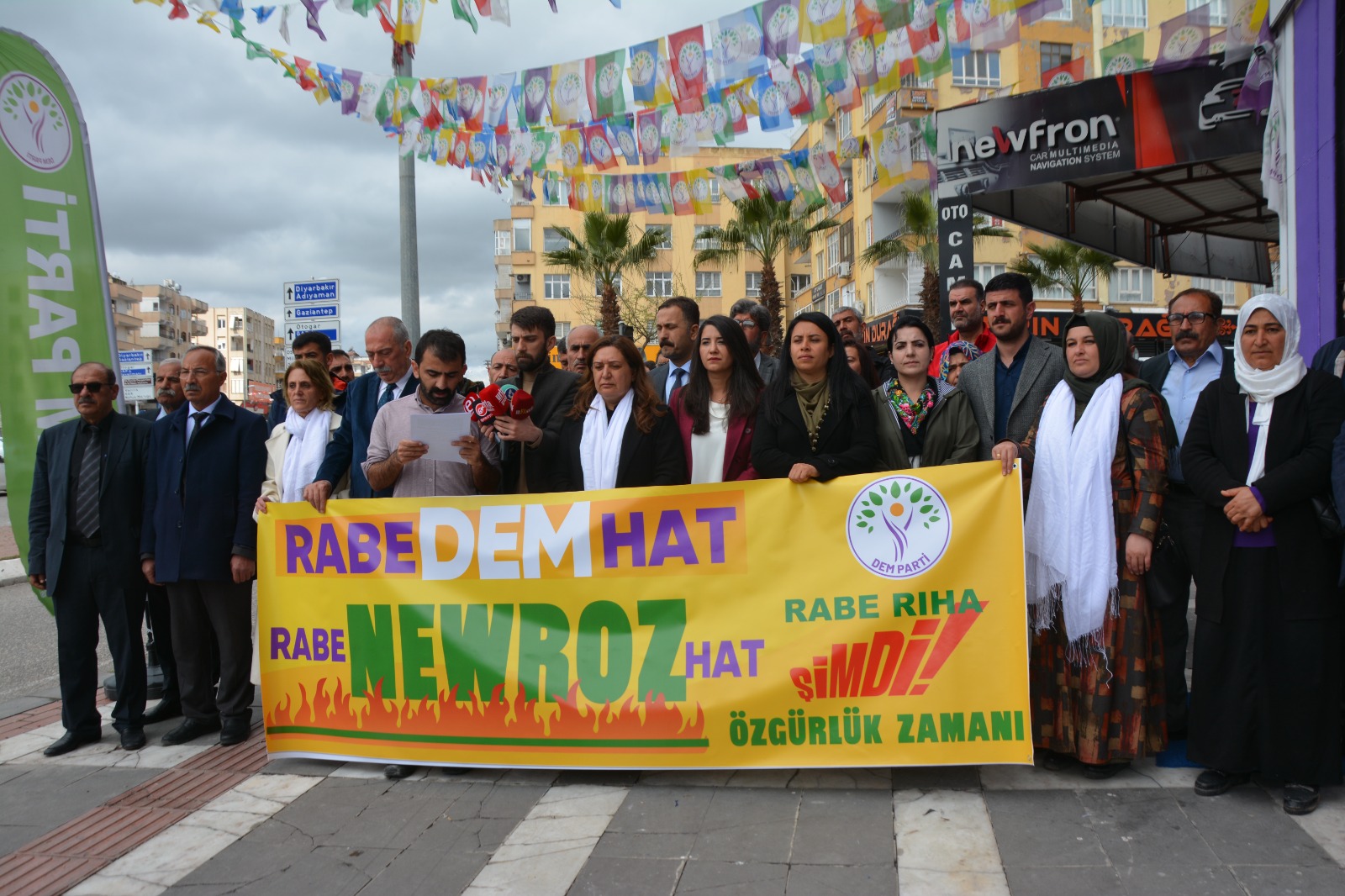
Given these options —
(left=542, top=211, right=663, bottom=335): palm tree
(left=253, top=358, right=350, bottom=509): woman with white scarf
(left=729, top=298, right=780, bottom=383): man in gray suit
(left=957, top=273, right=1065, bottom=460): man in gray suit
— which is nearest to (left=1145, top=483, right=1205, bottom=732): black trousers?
(left=957, top=273, right=1065, bottom=460): man in gray suit

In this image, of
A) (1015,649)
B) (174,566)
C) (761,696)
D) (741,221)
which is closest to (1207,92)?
(1015,649)

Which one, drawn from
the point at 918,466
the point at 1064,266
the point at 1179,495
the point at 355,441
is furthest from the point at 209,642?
the point at 1064,266

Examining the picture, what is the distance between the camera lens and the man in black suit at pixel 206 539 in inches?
196

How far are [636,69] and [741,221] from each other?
2146cm

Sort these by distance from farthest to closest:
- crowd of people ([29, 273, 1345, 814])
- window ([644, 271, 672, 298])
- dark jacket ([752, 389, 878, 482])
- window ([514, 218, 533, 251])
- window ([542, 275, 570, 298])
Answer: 1. window ([542, 275, 570, 298])
2. window ([514, 218, 533, 251])
3. window ([644, 271, 672, 298])
4. dark jacket ([752, 389, 878, 482])
5. crowd of people ([29, 273, 1345, 814])

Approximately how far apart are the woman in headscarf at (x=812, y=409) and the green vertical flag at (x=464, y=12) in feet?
11.9

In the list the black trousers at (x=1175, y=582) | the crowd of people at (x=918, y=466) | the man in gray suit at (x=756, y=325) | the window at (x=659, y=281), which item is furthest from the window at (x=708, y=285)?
the black trousers at (x=1175, y=582)

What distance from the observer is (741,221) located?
28.7 m

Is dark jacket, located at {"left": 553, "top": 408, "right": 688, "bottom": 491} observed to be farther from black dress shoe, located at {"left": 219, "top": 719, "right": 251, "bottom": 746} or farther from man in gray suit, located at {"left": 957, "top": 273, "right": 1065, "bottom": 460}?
black dress shoe, located at {"left": 219, "top": 719, "right": 251, "bottom": 746}

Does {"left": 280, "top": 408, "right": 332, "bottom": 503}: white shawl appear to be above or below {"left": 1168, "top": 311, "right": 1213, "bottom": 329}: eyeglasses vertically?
below

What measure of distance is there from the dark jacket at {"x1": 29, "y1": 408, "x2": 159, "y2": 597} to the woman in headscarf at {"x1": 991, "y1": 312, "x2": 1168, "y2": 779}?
4.51 meters

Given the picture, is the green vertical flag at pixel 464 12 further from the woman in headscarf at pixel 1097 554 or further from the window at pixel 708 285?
the window at pixel 708 285

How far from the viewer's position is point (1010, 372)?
4344 mm

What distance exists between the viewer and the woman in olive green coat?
4.27 metres
